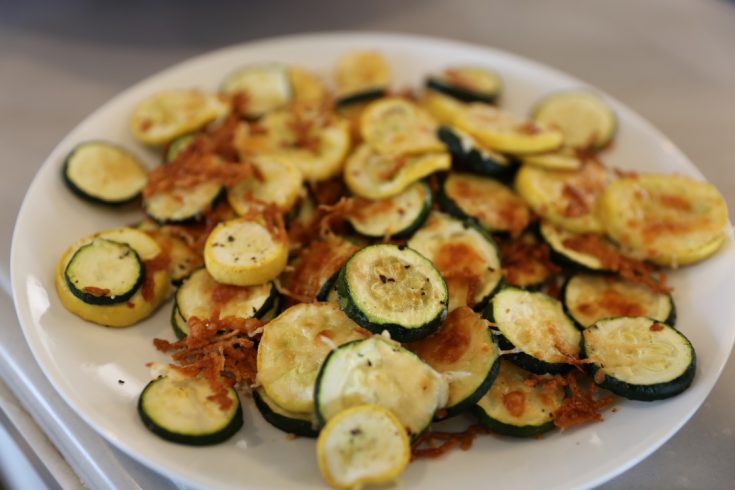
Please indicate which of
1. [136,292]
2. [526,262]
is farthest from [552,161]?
[136,292]

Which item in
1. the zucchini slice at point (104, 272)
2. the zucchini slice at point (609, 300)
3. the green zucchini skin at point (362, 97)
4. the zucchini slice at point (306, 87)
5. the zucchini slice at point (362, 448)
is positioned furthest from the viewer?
the zucchini slice at point (306, 87)

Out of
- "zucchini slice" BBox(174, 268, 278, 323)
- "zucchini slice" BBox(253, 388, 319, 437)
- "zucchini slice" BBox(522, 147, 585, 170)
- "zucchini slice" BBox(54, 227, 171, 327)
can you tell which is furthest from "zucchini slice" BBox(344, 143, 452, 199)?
"zucchini slice" BBox(253, 388, 319, 437)

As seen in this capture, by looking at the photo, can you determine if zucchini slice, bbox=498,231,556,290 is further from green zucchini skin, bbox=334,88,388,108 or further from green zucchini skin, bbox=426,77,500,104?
green zucchini skin, bbox=334,88,388,108

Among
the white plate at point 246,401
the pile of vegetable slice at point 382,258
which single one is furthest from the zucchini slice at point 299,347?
the white plate at point 246,401

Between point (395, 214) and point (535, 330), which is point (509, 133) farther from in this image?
point (535, 330)

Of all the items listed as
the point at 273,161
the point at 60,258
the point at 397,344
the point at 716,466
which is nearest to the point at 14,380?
the point at 60,258

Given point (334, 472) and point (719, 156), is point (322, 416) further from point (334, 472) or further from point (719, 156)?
point (719, 156)

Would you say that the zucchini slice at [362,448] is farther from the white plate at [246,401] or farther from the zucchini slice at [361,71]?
the zucchini slice at [361,71]
